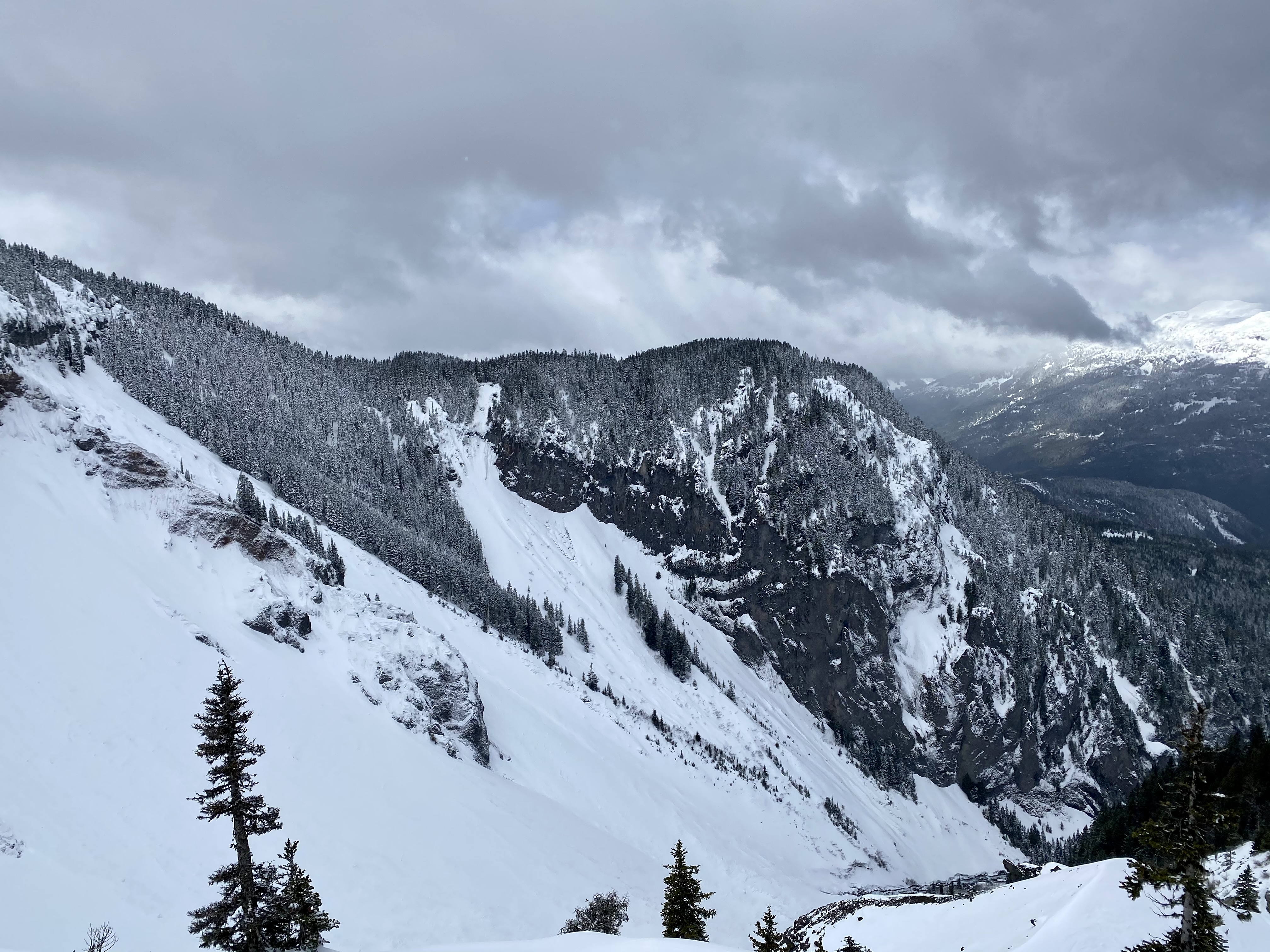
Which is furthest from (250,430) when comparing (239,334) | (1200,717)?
(1200,717)

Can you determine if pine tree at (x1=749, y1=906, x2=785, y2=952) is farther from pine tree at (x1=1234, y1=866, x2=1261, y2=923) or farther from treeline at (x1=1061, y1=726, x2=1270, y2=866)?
pine tree at (x1=1234, y1=866, x2=1261, y2=923)

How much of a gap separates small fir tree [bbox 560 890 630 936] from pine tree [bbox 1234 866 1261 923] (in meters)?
31.6

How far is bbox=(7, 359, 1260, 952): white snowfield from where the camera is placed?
33688mm

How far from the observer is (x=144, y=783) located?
3794 cm

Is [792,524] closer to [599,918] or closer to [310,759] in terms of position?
[599,918]

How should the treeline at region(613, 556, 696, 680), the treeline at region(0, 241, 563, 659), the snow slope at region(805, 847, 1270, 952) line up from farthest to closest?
the treeline at region(613, 556, 696, 680) < the treeline at region(0, 241, 563, 659) < the snow slope at region(805, 847, 1270, 952)

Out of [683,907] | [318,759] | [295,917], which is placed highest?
[318,759]

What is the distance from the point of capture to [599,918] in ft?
147

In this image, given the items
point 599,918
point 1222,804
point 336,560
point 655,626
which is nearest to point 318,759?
point 599,918

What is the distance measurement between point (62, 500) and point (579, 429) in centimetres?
12996

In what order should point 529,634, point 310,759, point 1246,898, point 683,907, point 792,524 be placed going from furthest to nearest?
1. point 792,524
2. point 529,634
3. point 310,759
4. point 683,907
5. point 1246,898

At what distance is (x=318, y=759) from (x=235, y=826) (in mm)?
30572

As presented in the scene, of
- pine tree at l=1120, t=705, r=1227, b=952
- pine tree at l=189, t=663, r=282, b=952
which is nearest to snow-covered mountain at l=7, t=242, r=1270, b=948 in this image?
pine tree at l=189, t=663, r=282, b=952

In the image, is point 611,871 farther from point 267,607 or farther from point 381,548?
point 381,548
